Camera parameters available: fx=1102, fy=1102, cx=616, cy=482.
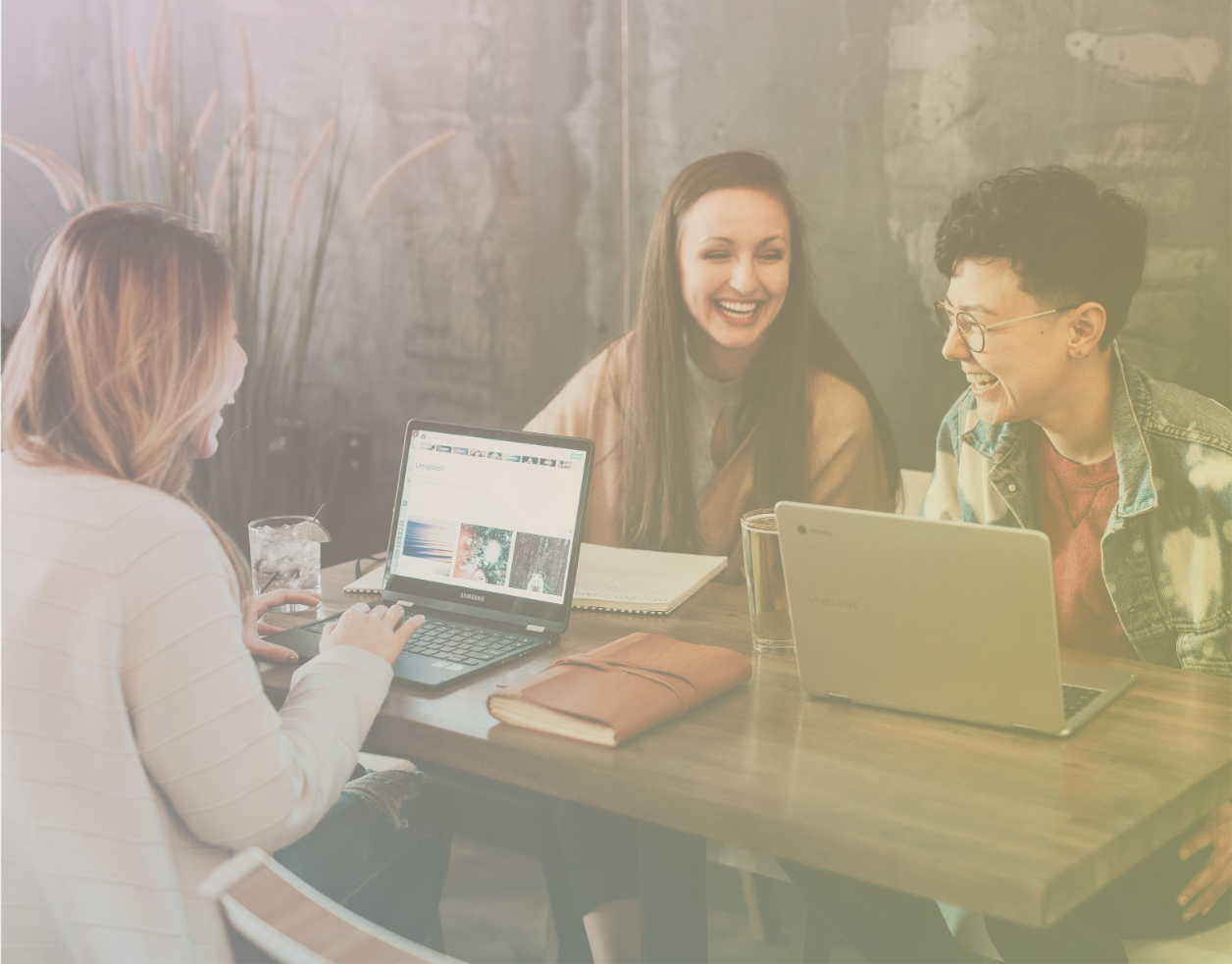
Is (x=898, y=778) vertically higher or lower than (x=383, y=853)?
higher

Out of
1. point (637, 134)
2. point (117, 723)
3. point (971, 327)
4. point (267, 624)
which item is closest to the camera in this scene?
point (117, 723)

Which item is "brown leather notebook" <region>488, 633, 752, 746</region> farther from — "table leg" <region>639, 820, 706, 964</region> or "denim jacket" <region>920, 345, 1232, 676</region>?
"denim jacket" <region>920, 345, 1232, 676</region>

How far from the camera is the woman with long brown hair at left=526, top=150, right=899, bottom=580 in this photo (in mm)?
2199

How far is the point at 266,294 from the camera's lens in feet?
9.68

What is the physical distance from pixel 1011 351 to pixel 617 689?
87cm

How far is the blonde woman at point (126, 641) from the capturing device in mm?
1032

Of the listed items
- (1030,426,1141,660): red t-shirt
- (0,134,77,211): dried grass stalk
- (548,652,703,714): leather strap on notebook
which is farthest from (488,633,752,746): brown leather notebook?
(0,134,77,211): dried grass stalk

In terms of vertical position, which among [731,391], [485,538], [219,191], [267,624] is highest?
[219,191]

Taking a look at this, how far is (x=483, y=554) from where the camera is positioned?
5.35 feet

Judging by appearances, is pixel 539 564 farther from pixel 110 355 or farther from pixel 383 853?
pixel 110 355

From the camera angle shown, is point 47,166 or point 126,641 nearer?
point 126,641

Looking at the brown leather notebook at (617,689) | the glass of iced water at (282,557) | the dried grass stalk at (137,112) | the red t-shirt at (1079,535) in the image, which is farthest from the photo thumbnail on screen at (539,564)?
the dried grass stalk at (137,112)

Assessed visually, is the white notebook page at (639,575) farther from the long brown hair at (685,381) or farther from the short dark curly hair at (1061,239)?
the short dark curly hair at (1061,239)

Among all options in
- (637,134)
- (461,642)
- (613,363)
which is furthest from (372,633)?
(637,134)
